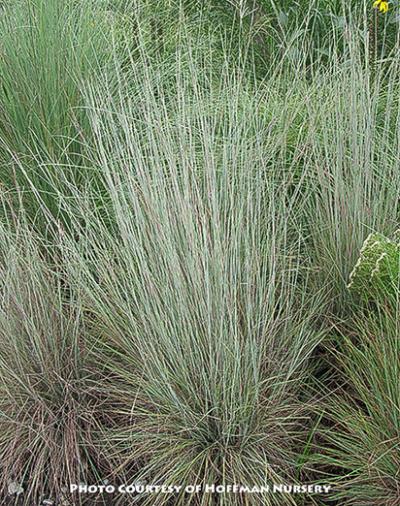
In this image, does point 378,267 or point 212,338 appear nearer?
point 212,338

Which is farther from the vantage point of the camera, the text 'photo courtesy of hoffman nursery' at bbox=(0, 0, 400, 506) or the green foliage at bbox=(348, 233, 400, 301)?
the green foliage at bbox=(348, 233, 400, 301)

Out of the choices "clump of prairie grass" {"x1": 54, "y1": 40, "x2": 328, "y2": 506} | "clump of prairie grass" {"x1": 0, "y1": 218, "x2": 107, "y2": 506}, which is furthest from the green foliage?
"clump of prairie grass" {"x1": 0, "y1": 218, "x2": 107, "y2": 506}

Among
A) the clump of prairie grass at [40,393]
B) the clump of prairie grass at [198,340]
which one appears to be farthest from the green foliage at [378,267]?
the clump of prairie grass at [40,393]

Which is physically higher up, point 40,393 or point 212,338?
point 212,338

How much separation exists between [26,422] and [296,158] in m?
1.11

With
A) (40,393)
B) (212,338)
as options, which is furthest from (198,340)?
(40,393)

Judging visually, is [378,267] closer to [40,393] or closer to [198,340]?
[198,340]

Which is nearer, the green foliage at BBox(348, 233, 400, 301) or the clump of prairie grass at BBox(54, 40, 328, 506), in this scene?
the clump of prairie grass at BBox(54, 40, 328, 506)

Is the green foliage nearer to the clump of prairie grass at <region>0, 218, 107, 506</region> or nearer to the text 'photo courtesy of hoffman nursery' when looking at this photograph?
the text 'photo courtesy of hoffman nursery'

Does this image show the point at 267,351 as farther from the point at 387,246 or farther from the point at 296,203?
the point at 296,203

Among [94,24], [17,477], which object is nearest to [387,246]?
[17,477]

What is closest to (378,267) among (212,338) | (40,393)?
(212,338)

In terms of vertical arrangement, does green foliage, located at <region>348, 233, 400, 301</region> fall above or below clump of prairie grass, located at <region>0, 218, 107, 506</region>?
above

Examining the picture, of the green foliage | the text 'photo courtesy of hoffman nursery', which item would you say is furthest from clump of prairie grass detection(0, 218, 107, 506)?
the green foliage
